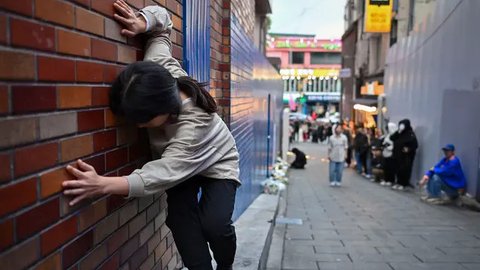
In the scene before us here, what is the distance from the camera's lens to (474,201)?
8992mm

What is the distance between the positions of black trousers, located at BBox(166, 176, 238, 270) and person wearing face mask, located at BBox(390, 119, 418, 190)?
11.0 meters

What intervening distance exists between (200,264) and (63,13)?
5.24 feet

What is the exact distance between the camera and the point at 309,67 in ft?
191

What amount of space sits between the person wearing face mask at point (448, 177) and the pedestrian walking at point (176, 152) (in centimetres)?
781

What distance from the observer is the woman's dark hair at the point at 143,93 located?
80.9 inches

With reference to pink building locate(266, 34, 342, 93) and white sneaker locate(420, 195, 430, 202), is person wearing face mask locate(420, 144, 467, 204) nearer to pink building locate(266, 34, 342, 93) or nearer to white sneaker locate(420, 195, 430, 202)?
white sneaker locate(420, 195, 430, 202)

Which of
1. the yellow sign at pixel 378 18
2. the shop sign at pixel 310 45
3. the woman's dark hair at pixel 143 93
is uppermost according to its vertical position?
the shop sign at pixel 310 45

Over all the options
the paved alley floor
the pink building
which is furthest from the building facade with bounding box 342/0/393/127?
the pink building

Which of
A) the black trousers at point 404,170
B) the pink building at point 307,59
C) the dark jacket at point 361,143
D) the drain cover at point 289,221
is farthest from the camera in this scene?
the pink building at point 307,59

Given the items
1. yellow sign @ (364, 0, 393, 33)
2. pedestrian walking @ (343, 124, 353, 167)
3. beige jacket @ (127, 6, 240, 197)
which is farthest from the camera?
yellow sign @ (364, 0, 393, 33)

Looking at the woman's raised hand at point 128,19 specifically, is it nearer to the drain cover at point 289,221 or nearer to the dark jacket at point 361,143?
the drain cover at point 289,221

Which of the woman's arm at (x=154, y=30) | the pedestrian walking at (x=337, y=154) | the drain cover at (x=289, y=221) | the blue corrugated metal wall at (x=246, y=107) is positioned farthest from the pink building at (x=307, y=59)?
the woman's arm at (x=154, y=30)

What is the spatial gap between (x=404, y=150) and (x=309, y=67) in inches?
1832

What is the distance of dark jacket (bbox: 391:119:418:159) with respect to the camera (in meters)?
12.7
